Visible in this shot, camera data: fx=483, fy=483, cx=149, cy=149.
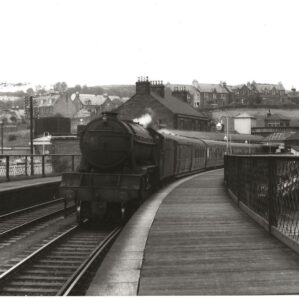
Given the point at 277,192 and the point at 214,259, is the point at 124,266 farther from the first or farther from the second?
the point at 277,192

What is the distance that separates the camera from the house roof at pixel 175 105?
55.8 metres

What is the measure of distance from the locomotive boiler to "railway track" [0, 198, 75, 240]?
40.3 inches

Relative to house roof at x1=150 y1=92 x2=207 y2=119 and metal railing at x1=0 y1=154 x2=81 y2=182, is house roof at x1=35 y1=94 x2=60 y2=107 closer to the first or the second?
house roof at x1=150 y1=92 x2=207 y2=119

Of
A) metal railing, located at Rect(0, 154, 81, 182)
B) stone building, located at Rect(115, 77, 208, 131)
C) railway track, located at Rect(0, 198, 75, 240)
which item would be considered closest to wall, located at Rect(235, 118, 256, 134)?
stone building, located at Rect(115, 77, 208, 131)

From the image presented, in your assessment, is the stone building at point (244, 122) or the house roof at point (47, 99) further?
the house roof at point (47, 99)

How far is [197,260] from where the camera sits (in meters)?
6.18

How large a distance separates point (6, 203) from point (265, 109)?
83584 millimetres

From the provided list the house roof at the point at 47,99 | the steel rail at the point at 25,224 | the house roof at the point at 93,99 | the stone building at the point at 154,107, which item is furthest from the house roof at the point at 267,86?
the steel rail at the point at 25,224

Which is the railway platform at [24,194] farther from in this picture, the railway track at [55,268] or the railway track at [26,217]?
the railway track at [55,268]

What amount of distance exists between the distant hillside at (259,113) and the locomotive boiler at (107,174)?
76167 millimetres

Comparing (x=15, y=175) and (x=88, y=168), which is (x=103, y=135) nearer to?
(x=88, y=168)

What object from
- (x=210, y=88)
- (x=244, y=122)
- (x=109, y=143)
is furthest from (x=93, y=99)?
(x=109, y=143)

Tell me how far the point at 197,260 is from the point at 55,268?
271cm

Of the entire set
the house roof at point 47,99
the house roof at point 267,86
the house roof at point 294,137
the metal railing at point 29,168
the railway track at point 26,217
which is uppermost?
the house roof at point 267,86
